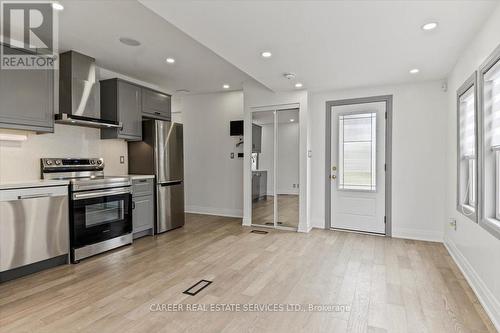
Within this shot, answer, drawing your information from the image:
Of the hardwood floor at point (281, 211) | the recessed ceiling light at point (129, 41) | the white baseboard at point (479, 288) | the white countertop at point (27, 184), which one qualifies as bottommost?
the white baseboard at point (479, 288)

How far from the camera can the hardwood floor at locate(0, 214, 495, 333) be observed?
6.47 ft

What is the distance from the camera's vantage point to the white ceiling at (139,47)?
2.54 metres

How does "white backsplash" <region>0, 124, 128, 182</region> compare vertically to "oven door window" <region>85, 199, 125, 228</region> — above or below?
above

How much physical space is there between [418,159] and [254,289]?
3.19 m

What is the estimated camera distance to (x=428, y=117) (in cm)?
396

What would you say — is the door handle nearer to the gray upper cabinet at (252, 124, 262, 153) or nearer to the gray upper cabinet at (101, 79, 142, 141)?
the gray upper cabinet at (101, 79, 142, 141)

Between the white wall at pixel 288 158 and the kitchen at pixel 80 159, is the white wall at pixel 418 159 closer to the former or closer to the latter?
the white wall at pixel 288 158

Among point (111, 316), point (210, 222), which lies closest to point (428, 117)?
point (210, 222)

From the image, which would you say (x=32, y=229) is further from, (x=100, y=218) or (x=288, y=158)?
(x=288, y=158)

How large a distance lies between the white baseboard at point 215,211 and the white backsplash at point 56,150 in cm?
195

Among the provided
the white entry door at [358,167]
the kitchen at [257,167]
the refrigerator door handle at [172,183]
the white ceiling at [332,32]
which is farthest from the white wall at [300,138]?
the refrigerator door handle at [172,183]

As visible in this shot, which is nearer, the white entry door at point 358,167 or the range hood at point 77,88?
the range hood at point 77,88

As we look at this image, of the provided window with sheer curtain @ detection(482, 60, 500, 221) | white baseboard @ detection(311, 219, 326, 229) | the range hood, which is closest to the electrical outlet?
window with sheer curtain @ detection(482, 60, 500, 221)

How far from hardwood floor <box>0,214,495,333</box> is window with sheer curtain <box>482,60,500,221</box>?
838 millimetres
